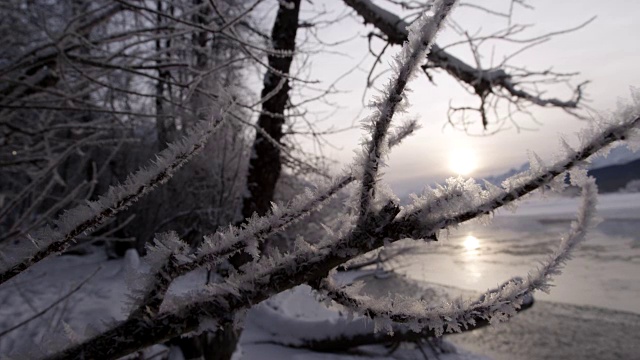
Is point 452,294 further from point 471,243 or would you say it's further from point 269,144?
point 471,243

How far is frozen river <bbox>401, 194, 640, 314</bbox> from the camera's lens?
6.71 m

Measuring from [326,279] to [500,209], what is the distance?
27cm

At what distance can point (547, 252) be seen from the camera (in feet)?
19.2

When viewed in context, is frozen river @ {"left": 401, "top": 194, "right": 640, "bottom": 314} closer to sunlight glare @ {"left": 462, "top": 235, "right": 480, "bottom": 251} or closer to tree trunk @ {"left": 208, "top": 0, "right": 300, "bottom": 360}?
sunlight glare @ {"left": 462, "top": 235, "right": 480, "bottom": 251}

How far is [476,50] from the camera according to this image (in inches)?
134

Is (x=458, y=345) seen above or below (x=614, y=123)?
below

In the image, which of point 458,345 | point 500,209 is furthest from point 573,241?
point 458,345

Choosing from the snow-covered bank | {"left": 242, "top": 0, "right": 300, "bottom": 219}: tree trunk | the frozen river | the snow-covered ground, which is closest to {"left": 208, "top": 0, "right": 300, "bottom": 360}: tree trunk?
{"left": 242, "top": 0, "right": 300, "bottom": 219}: tree trunk

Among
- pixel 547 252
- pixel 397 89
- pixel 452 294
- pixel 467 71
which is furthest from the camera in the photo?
pixel 452 294

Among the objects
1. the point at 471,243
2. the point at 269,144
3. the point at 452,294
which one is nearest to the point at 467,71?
the point at 269,144

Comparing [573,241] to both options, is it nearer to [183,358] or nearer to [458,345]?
[183,358]

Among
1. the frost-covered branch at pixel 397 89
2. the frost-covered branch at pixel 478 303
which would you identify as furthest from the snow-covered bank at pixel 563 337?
the frost-covered branch at pixel 397 89

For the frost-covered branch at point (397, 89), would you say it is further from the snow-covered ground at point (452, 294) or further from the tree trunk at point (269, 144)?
the tree trunk at point (269, 144)

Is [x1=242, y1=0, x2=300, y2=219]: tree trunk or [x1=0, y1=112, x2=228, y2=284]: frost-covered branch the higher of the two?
[x1=242, y1=0, x2=300, y2=219]: tree trunk
